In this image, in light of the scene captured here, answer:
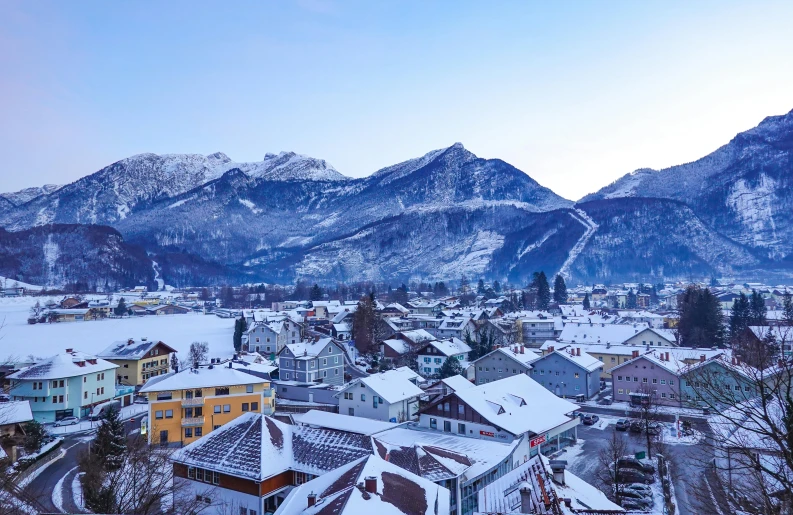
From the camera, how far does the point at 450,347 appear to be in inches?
2122

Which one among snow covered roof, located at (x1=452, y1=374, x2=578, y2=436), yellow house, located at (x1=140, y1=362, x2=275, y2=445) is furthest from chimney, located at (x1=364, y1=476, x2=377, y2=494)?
yellow house, located at (x1=140, y1=362, x2=275, y2=445)

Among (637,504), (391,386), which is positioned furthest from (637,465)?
(391,386)

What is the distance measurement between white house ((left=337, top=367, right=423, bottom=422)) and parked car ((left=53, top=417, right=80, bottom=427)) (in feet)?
58.8

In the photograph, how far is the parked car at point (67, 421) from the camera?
1380 inches

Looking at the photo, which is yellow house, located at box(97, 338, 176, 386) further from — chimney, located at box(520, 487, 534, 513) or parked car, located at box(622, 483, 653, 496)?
chimney, located at box(520, 487, 534, 513)

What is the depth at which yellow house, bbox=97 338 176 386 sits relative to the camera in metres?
45.7

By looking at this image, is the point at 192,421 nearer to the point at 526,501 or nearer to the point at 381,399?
the point at 381,399

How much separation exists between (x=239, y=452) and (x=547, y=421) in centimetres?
1634

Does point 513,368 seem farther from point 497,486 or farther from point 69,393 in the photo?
point 69,393

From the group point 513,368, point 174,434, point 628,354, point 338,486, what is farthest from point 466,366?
point 338,486

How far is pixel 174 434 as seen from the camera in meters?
30.1

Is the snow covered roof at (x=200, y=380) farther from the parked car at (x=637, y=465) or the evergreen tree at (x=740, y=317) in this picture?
the evergreen tree at (x=740, y=317)

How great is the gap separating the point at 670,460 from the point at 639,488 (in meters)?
5.15

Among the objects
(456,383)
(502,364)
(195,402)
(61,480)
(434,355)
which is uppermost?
(195,402)
